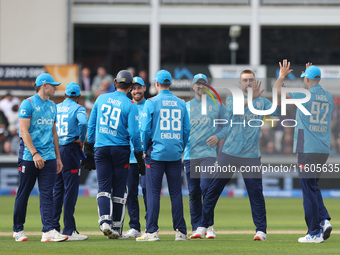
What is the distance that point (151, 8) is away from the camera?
1446 inches

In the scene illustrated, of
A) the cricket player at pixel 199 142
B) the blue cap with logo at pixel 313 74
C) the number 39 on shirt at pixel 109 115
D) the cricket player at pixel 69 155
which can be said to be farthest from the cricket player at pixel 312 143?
the cricket player at pixel 69 155

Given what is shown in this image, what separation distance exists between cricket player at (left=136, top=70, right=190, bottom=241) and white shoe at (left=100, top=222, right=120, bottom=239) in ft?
1.35

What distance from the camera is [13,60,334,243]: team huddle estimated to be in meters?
11.0

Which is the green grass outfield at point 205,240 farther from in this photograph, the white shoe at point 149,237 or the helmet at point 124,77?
the helmet at point 124,77

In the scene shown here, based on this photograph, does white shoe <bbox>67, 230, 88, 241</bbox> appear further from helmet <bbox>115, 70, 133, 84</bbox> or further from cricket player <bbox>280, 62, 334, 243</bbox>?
cricket player <bbox>280, 62, 334, 243</bbox>

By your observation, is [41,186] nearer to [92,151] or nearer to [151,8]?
[92,151]

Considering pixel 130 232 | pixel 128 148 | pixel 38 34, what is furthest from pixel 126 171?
pixel 38 34

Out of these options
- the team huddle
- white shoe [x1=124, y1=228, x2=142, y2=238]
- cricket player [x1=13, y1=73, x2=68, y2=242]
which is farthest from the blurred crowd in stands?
cricket player [x1=13, y1=73, x2=68, y2=242]

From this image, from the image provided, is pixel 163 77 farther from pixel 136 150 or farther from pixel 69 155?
pixel 69 155

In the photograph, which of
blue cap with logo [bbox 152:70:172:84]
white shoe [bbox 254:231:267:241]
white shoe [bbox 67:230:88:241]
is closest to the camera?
blue cap with logo [bbox 152:70:172:84]

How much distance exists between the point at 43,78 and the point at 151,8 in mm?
26112

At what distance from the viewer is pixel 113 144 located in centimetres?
1141

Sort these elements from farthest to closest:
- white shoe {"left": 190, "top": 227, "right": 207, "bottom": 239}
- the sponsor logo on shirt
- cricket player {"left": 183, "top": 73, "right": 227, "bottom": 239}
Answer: cricket player {"left": 183, "top": 73, "right": 227, "bottom": 239} < white shoe {"left": 190, "top": 227, "right": 207, "bottom": 239} < the sponsor logo on shirt

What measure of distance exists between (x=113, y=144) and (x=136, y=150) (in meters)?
0.35
